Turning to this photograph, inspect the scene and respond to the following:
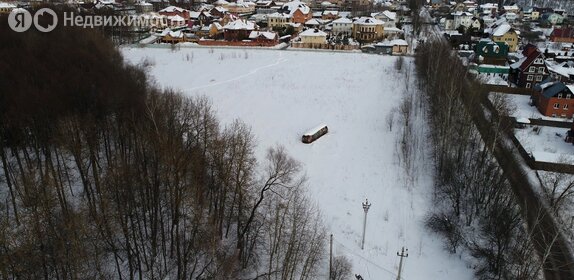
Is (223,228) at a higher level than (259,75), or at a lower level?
lower

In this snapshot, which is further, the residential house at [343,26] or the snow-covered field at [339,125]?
the residential house at [343,26]

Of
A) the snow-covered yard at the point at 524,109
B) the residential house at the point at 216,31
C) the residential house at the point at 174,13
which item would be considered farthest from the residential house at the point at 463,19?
the residential house at the point at 174,13

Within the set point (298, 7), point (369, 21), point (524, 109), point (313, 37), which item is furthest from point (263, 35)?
point (524, 109)

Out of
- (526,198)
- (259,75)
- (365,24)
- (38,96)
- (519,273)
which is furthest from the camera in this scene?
(365,24)

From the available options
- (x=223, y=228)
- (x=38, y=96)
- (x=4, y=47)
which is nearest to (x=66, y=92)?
(x=38, y=96)

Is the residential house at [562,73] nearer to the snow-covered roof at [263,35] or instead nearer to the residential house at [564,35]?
the residential house at [564,35]

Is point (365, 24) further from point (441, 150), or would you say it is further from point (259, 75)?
point (441, 150)

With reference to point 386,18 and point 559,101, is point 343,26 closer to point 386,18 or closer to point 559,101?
point 386,18
